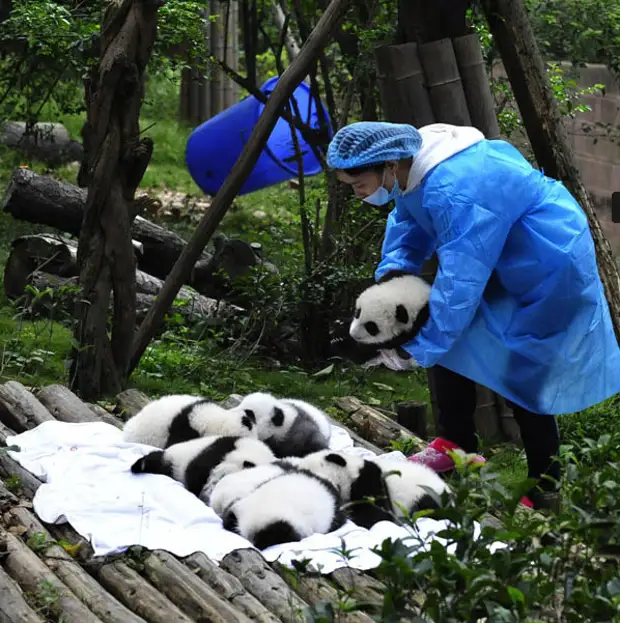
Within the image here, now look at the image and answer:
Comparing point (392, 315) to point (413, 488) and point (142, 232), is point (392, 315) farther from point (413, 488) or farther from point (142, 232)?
point (142, 232)

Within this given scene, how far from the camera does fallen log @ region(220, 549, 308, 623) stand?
3.61 m

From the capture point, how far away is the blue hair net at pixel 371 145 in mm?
4676

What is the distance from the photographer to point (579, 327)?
479cm

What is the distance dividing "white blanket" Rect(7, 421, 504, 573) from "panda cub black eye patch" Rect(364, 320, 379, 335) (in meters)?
0.66

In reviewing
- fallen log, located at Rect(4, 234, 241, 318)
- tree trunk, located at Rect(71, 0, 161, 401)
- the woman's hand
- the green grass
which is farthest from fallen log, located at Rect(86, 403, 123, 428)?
fallen log, located at Rect(4, 234, 241, 318)

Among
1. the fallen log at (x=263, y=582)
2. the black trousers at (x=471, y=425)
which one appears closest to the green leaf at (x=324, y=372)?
the black trousers at (x=471, y=425)

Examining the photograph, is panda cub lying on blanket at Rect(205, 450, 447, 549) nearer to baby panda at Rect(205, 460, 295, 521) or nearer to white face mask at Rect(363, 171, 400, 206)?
baby panda at Rect(205, 460, 295, 521)

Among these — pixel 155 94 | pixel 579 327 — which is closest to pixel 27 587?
pixel 579 327

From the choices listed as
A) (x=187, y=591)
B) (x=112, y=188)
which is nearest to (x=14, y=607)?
(x=187, y=591)

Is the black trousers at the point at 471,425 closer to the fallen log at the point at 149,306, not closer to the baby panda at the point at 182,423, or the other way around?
the baby panda at the point at 182,423

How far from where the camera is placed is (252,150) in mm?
6109

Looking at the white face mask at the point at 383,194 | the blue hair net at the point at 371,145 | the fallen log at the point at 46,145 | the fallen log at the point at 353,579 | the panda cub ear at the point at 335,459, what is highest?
the blue hair net at the point at 371,145

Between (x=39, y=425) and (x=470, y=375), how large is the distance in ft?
6.15

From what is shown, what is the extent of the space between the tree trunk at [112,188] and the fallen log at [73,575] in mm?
1949
